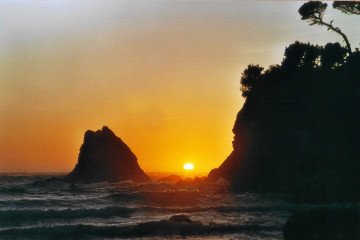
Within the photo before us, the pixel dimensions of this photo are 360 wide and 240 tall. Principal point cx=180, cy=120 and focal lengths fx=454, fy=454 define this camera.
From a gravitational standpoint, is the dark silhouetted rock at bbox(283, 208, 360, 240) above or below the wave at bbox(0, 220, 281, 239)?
above

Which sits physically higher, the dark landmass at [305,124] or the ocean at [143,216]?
the dark landmass at [305,124]

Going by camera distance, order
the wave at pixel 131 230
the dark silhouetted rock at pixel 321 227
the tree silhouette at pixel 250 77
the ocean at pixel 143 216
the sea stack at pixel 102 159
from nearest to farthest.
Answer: the dark silhouetted rock at pixel 321 227
the wave at pixel 131 230
the ocean at pixel 143 216
the tree silhouette at pixel 250 77
the sea stack at pixel 102 159

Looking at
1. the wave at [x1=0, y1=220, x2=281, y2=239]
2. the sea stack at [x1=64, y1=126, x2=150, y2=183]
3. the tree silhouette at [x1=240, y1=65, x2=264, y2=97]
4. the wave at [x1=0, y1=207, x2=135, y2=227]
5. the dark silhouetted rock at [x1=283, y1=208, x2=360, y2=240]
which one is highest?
the tree silhouette at [x1=240, y1=65, x2=264, y2=97]

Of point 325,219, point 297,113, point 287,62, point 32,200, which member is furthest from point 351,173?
point 32,200

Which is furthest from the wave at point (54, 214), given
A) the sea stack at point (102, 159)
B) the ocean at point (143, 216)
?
the sea stack at point (102, 159)

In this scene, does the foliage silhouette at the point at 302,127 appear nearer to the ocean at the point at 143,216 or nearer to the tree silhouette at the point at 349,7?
the ocean at the point at 143,216

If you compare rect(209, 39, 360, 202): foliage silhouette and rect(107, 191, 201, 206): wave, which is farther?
rect(107, 191, 201, 206): wave

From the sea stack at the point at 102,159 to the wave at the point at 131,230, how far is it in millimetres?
32838

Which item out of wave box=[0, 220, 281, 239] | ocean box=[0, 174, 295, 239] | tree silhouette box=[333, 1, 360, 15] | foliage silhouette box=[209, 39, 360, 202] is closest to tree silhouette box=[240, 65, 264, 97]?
foliage silhouette box=[209, 39, 360, 202]

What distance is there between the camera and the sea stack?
173 ft

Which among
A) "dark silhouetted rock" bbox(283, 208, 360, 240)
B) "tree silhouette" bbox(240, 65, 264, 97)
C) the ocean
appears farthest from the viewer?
"tree silhouette" bbox(240, 65, 264, 97)

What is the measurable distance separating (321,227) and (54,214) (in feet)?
47.6

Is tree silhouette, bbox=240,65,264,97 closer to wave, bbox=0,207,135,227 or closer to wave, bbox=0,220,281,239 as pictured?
wave, bbox=0,207,135,227

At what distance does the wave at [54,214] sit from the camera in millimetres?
21969
